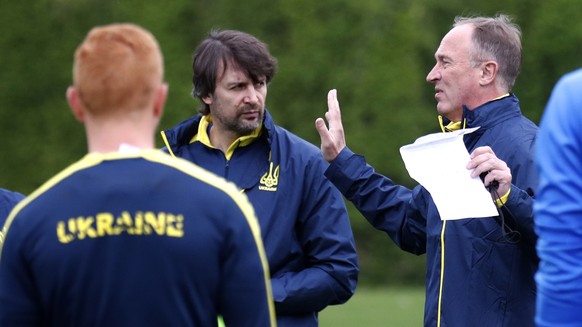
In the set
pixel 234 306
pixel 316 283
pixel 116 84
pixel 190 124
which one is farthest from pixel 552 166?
pixel 190 124

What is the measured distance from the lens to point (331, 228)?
4.94m

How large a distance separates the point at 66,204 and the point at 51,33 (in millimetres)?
14656

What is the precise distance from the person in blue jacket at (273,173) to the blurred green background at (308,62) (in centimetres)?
1164

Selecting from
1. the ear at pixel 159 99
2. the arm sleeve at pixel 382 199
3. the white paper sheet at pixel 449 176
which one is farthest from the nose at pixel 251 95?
the ear at pixel 159 99

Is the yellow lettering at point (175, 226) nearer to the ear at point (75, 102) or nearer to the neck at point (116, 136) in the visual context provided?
the neck at point (116, 136)

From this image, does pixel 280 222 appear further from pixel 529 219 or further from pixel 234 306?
pixel 234 306

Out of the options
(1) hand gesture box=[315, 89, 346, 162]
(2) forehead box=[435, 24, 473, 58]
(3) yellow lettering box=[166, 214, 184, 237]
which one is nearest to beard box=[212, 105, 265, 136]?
(1) hand gesture box=[315, 89, 346, 162]

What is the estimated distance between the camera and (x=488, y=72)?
493 cm

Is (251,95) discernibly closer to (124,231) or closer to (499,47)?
(499,47)

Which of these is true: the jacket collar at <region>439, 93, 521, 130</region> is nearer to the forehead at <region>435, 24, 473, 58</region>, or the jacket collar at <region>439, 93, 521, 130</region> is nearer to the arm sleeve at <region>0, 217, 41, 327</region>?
the forehead at <region>435, 24, 473, 58</region>

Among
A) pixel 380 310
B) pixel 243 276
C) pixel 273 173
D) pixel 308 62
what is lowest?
pixel 380 310

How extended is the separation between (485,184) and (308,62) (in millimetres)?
13250

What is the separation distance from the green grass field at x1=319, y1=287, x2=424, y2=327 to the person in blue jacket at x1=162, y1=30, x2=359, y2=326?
362 inches

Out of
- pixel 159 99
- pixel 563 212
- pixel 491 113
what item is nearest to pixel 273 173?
pixel 491 113
